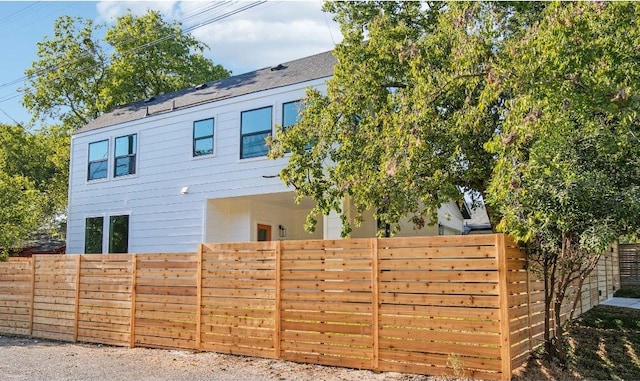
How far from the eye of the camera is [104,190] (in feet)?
49.4

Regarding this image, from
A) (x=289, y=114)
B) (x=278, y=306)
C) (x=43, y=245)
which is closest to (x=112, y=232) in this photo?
(x=289, y=114)

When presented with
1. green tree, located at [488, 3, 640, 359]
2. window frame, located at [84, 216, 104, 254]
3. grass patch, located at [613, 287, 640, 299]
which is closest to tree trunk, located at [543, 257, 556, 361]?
green tree, located at [488, 3, 640, 359]

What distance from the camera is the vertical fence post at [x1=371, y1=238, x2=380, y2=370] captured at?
6.34 metres

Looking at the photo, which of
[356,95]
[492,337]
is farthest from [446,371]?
[356,95]

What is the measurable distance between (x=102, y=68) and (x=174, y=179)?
47.5 ft

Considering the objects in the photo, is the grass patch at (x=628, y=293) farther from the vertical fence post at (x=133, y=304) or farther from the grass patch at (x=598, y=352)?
the vertical fence post at (x=133, y=304)

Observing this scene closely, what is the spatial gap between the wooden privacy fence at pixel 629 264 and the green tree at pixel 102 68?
20.5m

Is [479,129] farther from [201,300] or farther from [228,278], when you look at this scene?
[201,300]

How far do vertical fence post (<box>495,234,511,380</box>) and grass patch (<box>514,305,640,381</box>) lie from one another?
351mm

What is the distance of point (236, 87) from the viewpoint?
44.3 feet

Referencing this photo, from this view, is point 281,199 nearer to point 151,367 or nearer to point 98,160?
point 98,160

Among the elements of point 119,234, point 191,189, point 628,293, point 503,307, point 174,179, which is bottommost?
point 628,293

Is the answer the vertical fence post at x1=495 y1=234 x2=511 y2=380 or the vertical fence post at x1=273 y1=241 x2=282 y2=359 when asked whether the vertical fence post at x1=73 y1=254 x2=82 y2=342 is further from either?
the vertical fence post at x1=495 y1=234 x2=511 y2=380

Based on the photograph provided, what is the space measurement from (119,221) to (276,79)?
6300 mm
